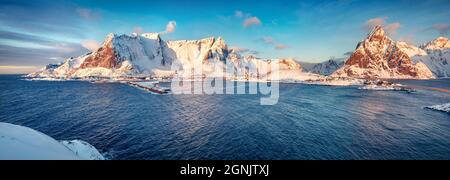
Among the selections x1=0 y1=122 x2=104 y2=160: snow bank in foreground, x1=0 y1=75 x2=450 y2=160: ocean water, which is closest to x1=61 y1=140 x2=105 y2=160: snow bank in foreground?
x1=0 y1=75 x2=450 y2=160: ocean water

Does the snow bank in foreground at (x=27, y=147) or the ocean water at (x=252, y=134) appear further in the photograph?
the ocean water at (x=252, y=134)

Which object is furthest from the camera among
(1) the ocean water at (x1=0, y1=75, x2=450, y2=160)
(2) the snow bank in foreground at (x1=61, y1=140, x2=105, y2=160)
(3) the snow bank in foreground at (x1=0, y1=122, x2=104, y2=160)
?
(1) the ocean water at (x1=0, y1=75, x2=450, y2=160)

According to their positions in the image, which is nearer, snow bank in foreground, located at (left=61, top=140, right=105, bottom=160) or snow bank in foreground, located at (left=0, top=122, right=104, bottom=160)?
snow bank in foreground, located at (left=0, top=122, right=104, bottom=160)

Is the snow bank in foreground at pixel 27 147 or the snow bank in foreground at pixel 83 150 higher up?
the snow bank in foreground at pixel 27 147

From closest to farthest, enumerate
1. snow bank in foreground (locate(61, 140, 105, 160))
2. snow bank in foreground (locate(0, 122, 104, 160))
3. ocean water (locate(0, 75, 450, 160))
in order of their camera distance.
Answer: snow bank in foreground (locate(0, 122, 104, 160)) < snow bank in foreground (locate(61, 140, 105, 160)) < ocean water (locate(0, 75, 450, 160))

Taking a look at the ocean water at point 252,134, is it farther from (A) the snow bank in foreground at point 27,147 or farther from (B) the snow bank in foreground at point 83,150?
(A) the snow bank in foreground at point 27,147

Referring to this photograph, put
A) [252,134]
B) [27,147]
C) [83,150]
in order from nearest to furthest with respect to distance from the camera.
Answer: [27,147] → [83,150] → [252,134]

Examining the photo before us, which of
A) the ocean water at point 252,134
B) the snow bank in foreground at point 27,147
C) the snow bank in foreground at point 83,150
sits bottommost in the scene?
the ocean water at point 252,134

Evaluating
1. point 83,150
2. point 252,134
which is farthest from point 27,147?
point 252,134

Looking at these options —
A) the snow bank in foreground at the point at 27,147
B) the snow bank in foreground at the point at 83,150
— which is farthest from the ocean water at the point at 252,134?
the snow bank in foreground at the point at 27,147

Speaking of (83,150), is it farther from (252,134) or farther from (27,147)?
(252,134)

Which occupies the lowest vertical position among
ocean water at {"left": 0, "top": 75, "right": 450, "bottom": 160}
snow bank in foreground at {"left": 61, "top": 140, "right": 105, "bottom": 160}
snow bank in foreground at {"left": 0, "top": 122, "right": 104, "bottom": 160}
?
ocean water at {"left": 0, "top": 75, "right": 450, "bottom": 160}

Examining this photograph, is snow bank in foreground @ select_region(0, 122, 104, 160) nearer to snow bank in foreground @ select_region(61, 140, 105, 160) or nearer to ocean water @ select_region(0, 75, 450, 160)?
snow bank in foreground @ select_region(61, 140, 105, 160)
